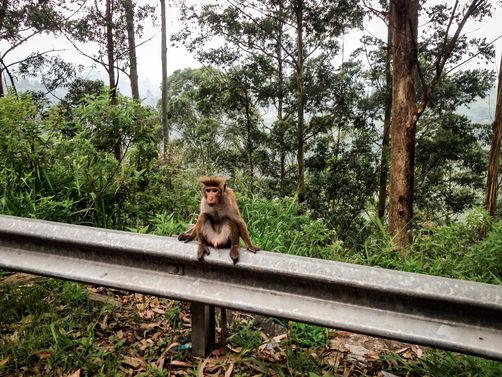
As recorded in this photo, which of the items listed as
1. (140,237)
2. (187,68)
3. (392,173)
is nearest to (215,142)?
(187,68)

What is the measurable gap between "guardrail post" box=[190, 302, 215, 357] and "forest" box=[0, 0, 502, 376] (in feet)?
0.31

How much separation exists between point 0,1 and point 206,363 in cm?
2150

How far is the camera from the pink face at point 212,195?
8.89 ft

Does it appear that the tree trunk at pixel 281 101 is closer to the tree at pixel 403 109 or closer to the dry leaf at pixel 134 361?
the tree at pixel 403 109

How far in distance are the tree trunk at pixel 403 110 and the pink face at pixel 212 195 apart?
6.77 m

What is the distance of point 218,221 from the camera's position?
2.70m

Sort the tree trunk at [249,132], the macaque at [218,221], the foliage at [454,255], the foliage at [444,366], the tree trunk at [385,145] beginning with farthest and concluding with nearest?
the tree trunk at [249,132] < the tree trunk at [385,145] < the foliage at [454,255] < the macaque at [218,221] < the foliage at [444,366]

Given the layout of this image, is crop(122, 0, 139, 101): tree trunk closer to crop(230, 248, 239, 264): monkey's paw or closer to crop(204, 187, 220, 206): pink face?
crop(204, 187, 220, 206): pink face

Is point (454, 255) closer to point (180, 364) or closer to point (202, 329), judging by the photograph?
point (202, 329)

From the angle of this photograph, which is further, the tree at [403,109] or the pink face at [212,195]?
the tree at [403,109]

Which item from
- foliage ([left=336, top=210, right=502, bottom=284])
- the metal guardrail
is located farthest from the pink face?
foliage ([left=336, top=210, right=502, bottom=284])

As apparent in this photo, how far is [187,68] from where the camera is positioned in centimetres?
3062

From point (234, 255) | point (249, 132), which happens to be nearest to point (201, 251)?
point (234, 255)

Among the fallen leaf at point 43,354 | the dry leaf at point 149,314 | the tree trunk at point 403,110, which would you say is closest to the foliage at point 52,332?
the fallen leaf at point 43,354
